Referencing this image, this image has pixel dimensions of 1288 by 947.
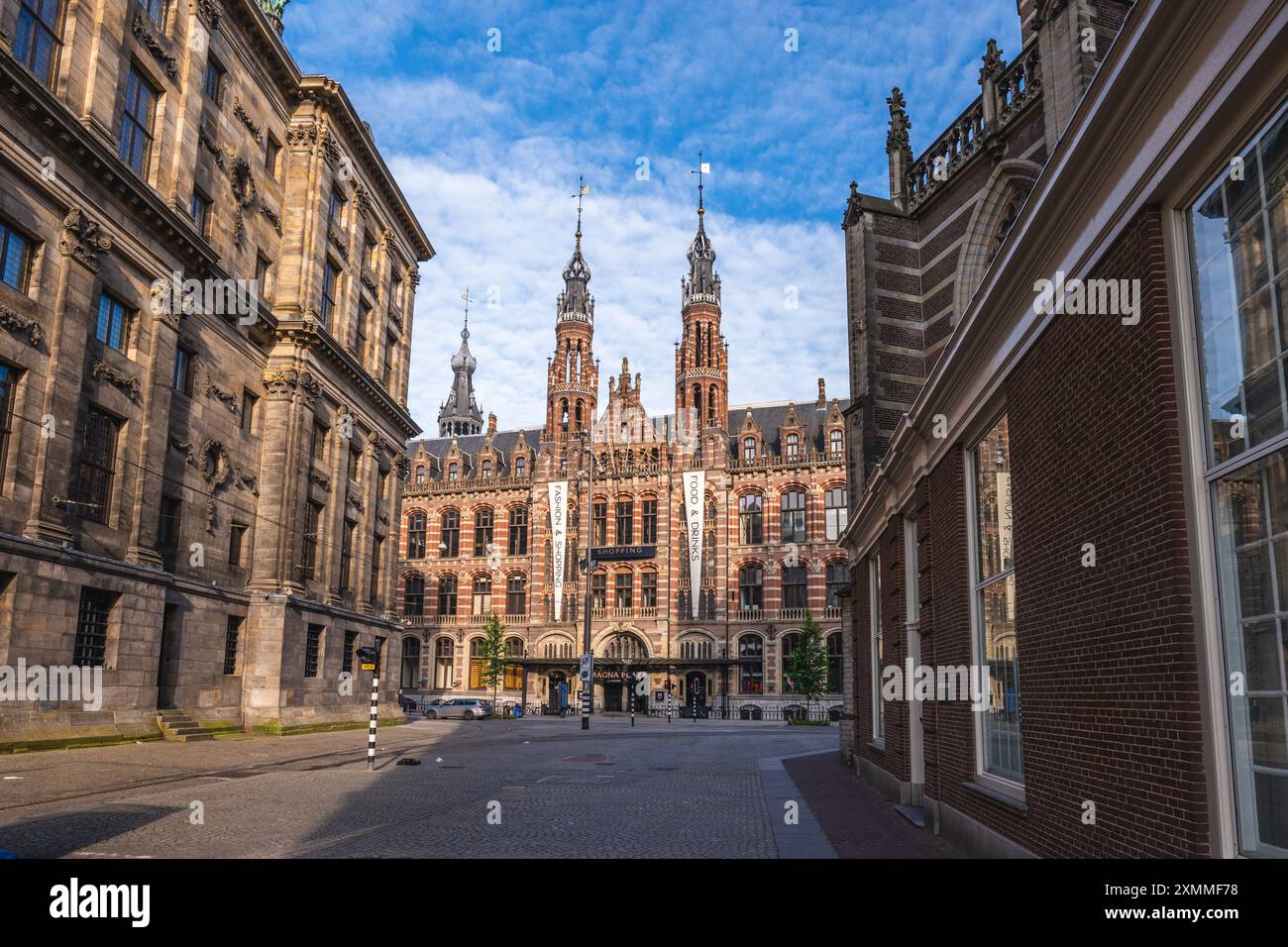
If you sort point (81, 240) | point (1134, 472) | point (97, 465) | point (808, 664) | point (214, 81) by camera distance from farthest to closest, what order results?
point (808, 664) < point (214, 81) < point (97, 465) < point (81, 240) < point (1134, 472)

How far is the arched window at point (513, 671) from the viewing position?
210 ft

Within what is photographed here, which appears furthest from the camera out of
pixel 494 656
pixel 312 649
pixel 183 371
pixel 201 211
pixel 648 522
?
pixel 648 522

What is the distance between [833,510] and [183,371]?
42202 mm

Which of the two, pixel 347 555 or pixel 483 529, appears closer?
pixel 347 555

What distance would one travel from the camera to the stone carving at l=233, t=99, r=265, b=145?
29.5 meters

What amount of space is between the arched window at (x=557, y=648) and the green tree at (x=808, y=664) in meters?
15.4

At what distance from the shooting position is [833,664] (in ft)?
191

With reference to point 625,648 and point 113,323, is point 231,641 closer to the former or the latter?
point 113,323

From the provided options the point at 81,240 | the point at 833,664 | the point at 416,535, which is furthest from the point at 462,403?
the point at 81,240

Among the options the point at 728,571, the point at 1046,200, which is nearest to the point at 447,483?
the point at 728,571

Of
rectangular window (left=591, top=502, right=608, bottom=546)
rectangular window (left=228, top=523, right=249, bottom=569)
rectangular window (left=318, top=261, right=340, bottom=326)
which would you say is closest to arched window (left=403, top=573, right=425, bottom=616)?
rectangular window (left=591, top=502, right=608, bottom=546)
